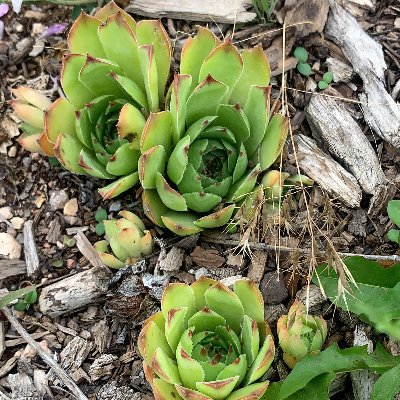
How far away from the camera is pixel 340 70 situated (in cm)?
216

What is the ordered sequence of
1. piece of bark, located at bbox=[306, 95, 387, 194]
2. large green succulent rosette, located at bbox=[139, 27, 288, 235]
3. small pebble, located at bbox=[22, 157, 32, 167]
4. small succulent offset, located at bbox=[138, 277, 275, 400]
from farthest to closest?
1. small pebble, located at bbox=[22, 157, 32, 167]
2. piece of bark, located at bbox=[306, 95, 387, 194]
3. large green succulent rosette, located at bbox=[139, 27, 288, 235]
4. small succulent offset, located at bbox=[138, 277, 275, 400]

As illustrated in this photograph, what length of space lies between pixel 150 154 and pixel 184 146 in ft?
0.42

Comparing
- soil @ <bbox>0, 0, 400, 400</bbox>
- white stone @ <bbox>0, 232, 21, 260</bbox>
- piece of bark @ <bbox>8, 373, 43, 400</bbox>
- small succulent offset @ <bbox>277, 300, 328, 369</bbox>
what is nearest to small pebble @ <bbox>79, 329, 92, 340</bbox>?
soil @ <bbox>0, 0, 400, 400</bbox>

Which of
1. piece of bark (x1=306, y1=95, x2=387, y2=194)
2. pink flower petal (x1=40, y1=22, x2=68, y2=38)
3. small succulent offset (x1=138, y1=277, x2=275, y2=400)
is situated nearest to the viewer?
small succulent offset (x1=138, y1=277, x2=275, y2=400)

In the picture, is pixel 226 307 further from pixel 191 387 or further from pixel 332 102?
pixel 332 102

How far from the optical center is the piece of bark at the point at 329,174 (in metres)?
1.95

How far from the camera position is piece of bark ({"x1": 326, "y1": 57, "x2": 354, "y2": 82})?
216 cm

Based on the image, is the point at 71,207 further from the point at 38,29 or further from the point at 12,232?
the point at 38,29

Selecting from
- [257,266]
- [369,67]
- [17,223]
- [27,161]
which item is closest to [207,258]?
[257,266]

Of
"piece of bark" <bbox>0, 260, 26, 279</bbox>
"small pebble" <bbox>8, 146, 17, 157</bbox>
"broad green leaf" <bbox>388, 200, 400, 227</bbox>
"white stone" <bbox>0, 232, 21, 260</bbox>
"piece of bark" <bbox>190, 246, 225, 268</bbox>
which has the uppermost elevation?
"broad green leaf" <bbox>388, 200, 400, 227</bbox>

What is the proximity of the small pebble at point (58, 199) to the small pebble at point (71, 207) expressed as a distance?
0.07 ft

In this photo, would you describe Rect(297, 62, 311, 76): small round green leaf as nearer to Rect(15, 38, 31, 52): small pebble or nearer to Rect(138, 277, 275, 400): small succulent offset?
Rect(138, 277, 275, 400): small succulent offset

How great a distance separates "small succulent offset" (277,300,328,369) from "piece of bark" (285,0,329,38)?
1.34 meters

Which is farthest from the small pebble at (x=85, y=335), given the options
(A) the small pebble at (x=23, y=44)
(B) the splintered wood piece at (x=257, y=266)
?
(A) the small pebble at (x=23, y=44)
